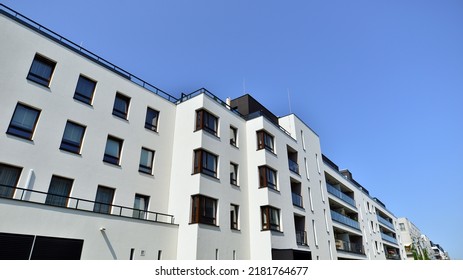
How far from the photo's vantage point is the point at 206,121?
1984 centimetres

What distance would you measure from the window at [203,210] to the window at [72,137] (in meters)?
7.27

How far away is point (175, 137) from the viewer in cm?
2050

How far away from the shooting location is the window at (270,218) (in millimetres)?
19519

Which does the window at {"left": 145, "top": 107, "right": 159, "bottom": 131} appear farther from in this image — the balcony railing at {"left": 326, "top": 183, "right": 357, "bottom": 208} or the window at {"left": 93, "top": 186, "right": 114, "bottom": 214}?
the balcony railing at {"left": 326, "top": 183, "right": 357, "bottom": 208}

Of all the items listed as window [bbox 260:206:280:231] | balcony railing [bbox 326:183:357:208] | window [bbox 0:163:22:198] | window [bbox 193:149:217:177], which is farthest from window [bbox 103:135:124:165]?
balcony railing [bbox 326:183:357:208]

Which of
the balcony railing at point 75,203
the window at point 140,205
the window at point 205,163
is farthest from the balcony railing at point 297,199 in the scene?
the window at point 140,205

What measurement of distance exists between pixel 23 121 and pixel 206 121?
10.6 metres

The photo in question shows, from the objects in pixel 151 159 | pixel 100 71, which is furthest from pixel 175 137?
pixel 100 71

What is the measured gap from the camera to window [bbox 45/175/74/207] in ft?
43.6

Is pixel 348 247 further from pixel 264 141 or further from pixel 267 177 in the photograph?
pixel 264 141

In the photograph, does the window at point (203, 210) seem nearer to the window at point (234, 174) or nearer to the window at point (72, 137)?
the window at point (234, 174)

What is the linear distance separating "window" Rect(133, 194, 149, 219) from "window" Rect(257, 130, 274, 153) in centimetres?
985

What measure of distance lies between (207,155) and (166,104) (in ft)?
18.4
